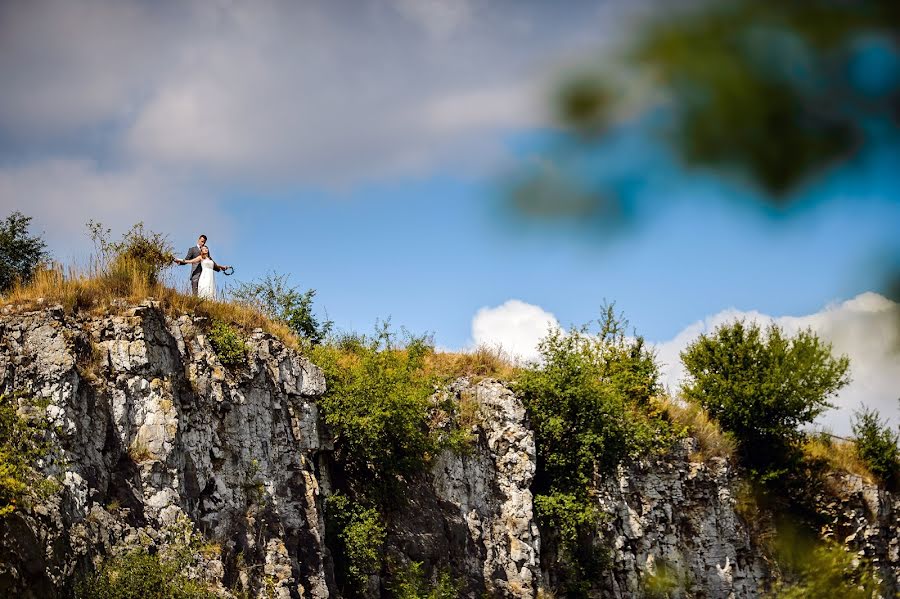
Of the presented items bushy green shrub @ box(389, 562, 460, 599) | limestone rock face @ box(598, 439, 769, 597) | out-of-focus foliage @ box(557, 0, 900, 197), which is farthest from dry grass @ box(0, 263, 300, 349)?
out-of-focus foliage @ box(557, 0, 900, 197)

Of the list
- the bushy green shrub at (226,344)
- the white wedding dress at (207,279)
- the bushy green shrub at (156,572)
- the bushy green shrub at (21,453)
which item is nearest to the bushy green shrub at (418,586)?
the bushy green shrub at (156,572)

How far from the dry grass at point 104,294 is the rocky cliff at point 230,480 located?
0.30m

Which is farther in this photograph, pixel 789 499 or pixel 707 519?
pixel 789 499

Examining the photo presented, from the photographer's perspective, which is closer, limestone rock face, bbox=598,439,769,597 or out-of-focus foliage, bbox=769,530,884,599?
out-of-focus foliage, bbox=769,530,884,599

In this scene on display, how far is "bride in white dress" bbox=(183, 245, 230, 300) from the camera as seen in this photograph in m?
17.7

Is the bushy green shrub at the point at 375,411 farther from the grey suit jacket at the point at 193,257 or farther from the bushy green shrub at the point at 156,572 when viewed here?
the bushy green shrub at the point at 156,572

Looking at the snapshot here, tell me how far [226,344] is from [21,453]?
17.1 ft

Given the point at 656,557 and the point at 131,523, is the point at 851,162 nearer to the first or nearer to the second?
the point at 131,523

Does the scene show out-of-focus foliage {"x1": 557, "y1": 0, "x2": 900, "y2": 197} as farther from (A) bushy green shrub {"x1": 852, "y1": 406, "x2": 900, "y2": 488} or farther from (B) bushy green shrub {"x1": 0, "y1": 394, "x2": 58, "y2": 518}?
(A) bushy green shrub {"x1": 852, "y1": 406, "x2": 900, "y2": 488}

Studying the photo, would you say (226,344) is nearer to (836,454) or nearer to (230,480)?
(230,480)

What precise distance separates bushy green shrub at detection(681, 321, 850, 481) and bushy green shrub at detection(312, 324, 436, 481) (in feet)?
43.3

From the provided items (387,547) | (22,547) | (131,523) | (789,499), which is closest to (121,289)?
(131,523)

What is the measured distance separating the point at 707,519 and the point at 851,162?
2595 centimetres

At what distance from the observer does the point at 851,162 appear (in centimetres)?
173
